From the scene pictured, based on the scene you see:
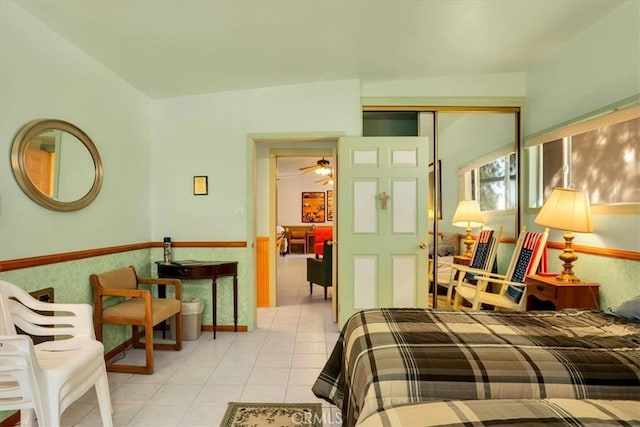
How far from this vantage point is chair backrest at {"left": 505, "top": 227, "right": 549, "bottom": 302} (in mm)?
2951

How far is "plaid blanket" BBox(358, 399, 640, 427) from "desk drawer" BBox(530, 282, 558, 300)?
1.53 m

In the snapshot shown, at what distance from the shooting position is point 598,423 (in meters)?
0.96

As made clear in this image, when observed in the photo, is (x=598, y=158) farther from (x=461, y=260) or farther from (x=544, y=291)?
(x=461, y=260)

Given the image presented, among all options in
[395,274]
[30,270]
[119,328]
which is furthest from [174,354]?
[395,274]

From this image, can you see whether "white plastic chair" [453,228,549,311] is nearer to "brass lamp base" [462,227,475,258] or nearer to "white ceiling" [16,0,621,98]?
"brass lamp base" [462,227,475,258]

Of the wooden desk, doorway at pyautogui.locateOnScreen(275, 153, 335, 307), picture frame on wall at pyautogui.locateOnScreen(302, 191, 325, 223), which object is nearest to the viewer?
the wooden desk

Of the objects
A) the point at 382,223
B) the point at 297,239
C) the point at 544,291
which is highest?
the point at 382,223

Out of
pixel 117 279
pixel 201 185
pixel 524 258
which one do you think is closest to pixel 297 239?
pixel 201 185

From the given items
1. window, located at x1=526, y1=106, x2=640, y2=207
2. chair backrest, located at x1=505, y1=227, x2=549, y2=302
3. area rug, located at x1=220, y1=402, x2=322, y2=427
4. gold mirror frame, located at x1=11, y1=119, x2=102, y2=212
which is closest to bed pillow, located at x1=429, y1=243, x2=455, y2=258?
chair backrest, located at x1=505, y1=227, x2=549, y2=302

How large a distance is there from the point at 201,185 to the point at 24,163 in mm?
1568

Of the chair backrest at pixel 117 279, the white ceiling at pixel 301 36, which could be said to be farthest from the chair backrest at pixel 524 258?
the chair backrest at pixel 117 279

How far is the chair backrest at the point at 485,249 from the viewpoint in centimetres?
342

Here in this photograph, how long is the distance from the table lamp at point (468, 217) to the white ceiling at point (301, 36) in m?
1.39

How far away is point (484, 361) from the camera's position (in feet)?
4.33
